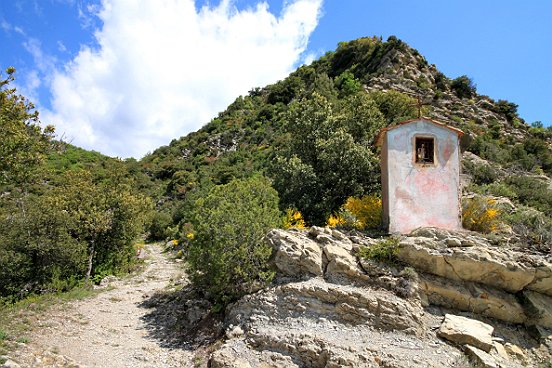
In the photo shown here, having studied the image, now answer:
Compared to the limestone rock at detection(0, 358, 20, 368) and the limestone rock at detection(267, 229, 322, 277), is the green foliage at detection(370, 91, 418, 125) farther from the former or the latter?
the limestone rock at detection(0, 358, 20, 368)

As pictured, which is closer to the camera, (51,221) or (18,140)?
(18,140)

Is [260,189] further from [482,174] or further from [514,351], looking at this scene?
[482,174]

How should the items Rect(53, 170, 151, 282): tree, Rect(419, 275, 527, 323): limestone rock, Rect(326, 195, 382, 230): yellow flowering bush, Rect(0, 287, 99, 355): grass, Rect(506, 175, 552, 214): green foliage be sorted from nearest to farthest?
1. Rect(0, 287, 99, 355): grass
2. Rect(419, 275, 527, 323): limestone rock
3. Rect(326, 195, 382, 230): yellow flowering bush
4. Rect(53, 170, 151, 282): tree
5. Rect(506, 175, 552, 214): green foliage

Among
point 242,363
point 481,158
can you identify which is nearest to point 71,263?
point 242,363

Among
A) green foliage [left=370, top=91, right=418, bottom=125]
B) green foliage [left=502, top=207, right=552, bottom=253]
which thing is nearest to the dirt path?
green foliage [left=502, top=207, right=552, bottom=253]

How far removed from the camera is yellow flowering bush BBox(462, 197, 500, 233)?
44.5 ft

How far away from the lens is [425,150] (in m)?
14.2

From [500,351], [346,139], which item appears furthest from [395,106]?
[500,351]

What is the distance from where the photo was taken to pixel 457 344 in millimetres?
9836

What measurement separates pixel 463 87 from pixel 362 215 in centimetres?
3183

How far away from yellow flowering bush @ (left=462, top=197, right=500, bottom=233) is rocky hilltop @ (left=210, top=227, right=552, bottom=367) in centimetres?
132

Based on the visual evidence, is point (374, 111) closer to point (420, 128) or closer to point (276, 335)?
point (420, 128)

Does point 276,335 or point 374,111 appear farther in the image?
point 374,111

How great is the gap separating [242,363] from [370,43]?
5041 cm
